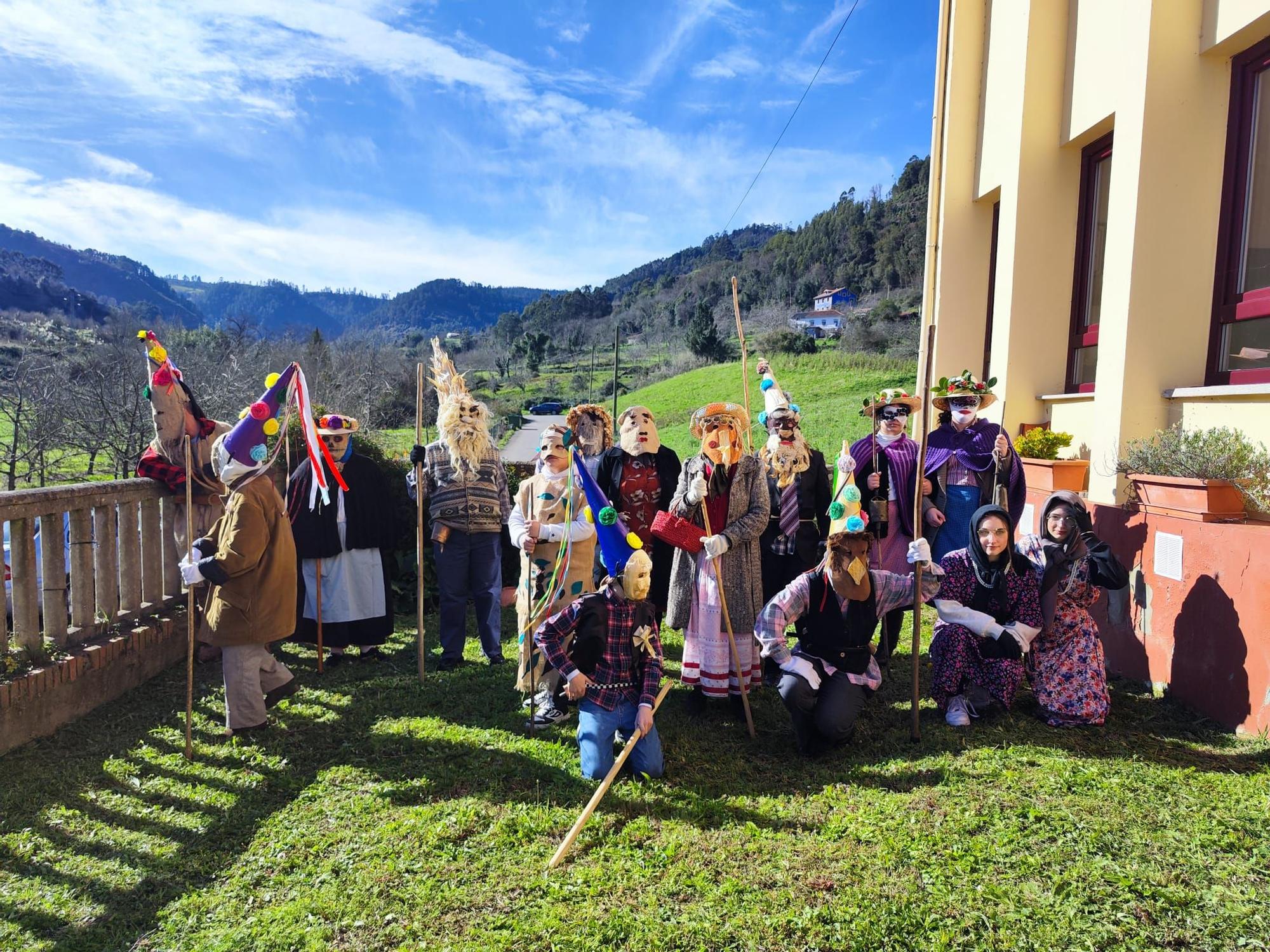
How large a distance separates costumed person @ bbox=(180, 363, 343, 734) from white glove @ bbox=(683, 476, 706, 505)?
7.86ft

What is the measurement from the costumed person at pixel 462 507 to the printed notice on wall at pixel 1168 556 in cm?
449

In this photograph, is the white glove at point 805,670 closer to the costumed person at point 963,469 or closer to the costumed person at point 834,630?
the costumed person at point 834,630

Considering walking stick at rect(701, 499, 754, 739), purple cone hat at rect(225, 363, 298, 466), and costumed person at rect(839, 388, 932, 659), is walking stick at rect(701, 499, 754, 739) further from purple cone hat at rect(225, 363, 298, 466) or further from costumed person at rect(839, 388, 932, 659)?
purple cone hat at rect(225, 363, 298, 466)

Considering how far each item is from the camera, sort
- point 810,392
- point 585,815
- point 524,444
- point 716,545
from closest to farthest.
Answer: point 585,815, point 716,545, point 524,444, point 810,392

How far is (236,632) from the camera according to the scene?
468 cm

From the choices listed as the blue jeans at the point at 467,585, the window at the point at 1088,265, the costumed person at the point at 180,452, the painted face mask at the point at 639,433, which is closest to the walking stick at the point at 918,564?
the painted face mask at the point at 639,433

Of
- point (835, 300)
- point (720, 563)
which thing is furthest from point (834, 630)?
point (835, 300)

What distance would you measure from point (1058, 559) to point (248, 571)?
4881mm

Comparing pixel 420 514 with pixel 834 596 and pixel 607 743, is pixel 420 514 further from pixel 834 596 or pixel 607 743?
pixel 834 596

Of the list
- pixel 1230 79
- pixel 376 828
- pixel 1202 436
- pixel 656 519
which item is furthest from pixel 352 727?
pixel 1230 79

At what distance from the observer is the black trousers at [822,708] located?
14.0 feet

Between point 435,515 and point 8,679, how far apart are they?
108 inches

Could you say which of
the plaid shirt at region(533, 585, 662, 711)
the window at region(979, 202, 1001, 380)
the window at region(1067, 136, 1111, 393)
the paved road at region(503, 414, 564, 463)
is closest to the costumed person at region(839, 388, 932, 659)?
the plaid shirt at region(533, 585, 662, 711)

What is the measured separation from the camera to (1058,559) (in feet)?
14.8
